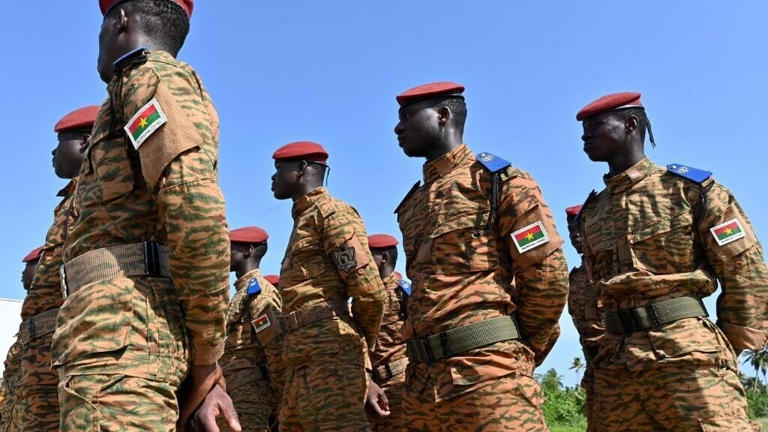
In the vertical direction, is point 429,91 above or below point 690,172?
above

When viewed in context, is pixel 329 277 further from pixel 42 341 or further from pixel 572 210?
pixel 572 210

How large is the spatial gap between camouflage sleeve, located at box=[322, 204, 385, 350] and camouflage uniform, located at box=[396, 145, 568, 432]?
1.57 metres

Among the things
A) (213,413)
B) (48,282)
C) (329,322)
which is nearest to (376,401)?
(329,322)

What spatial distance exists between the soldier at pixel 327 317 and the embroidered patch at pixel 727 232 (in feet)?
8.35

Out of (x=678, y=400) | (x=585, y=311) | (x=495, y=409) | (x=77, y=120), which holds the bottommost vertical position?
(x=678, y=400)

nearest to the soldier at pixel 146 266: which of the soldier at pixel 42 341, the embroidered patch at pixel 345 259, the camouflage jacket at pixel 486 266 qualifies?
the soldier at pixel 42 341

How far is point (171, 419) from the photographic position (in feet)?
8.44

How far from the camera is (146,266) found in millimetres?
2699

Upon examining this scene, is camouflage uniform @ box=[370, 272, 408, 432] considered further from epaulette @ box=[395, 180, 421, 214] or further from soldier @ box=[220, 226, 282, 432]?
epaulette @ box=[395, 180, 421, 214]

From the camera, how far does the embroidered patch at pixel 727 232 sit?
484 centimetres

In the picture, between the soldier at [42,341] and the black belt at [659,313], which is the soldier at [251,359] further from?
the black belt at [659,313]

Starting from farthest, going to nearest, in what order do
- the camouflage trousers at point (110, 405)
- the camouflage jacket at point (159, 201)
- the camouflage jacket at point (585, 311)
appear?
1. the camouflage jacket at point (585, 311)
2. the camouflage jacket at point (159, 201)
3. the camouflage trousers at point (110, 405)

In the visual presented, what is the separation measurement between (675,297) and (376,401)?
2.49 m

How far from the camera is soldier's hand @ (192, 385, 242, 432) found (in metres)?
2.68
